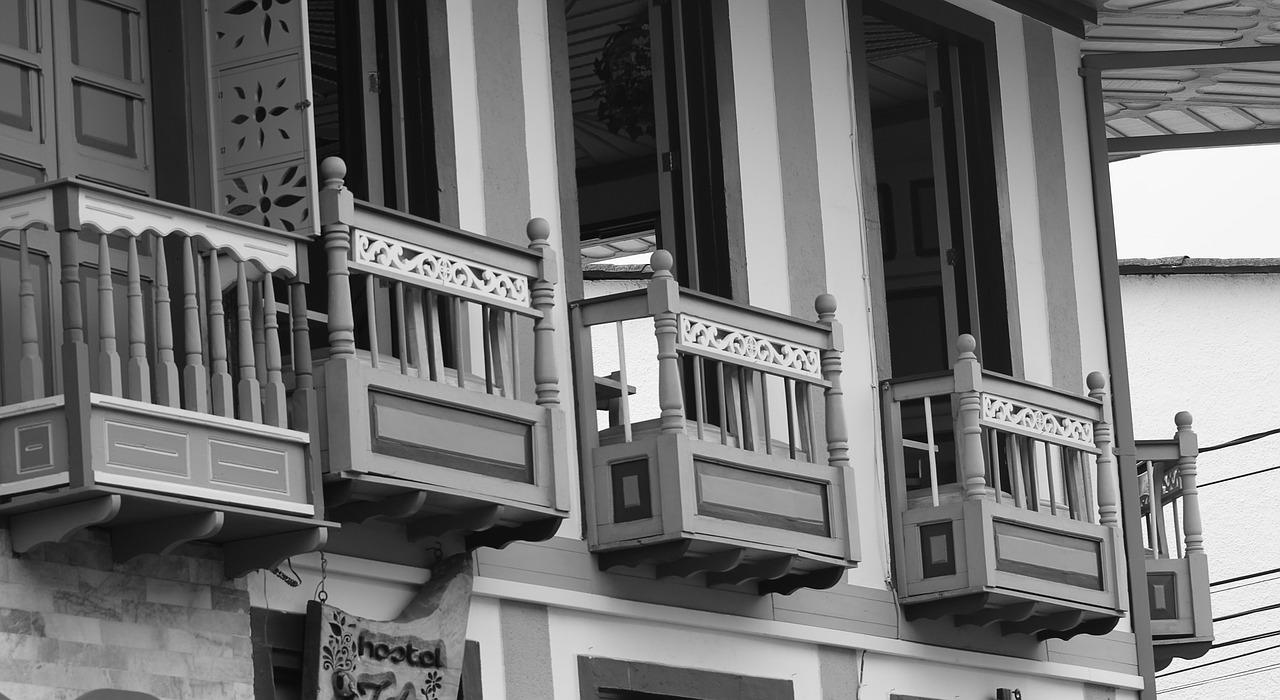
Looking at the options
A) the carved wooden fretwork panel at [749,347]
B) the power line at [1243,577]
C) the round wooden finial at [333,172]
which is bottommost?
the power line at [1243,577]

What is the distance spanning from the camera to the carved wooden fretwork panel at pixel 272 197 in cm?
948

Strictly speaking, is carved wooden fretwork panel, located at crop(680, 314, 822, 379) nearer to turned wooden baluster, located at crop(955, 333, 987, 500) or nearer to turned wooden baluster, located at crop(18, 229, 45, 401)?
turned wooden baluster, located at crop(955, 333, 987, 500)

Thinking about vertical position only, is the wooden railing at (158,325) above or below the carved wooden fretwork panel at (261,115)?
below

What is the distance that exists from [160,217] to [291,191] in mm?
981

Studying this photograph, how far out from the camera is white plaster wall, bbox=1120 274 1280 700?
75.0 feet

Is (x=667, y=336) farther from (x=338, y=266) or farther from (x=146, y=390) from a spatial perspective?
(x=146, y=390)

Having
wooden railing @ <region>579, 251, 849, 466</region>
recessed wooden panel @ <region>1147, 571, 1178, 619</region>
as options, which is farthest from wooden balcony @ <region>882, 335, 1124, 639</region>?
recessed wooden panel @ <region>1147, 571, 1178, 619</region>

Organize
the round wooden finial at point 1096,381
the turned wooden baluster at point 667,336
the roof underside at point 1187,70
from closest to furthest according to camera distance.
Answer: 1. the turned wooden baluster at point 667,336
2. the round wooden finial at point 1096,381
3. the roof underside at point 1187,70

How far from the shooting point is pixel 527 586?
10773 millimetres

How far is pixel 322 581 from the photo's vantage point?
9758 millimetres

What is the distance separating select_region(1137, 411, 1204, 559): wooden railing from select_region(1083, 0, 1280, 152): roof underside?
241cm

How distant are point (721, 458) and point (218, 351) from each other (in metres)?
→ 3.05

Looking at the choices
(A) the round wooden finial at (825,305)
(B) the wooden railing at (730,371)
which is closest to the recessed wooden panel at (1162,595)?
(B) the wooden railing at (730,371)

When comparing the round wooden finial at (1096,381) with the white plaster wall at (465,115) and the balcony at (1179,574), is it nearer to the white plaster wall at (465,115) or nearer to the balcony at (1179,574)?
the balcony at (1179,574)
